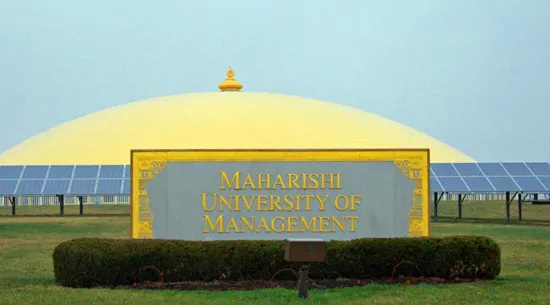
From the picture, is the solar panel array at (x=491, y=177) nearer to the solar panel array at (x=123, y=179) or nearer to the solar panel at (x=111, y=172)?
the solar panel array at (x=123, y=179)

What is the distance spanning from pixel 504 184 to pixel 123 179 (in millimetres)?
17051

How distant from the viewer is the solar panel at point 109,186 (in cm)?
4453

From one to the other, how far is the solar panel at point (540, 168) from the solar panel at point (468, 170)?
222 cm

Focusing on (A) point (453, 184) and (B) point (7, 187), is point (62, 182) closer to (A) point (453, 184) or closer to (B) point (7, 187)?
(B) point (7, 187)

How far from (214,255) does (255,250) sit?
0.64 metres

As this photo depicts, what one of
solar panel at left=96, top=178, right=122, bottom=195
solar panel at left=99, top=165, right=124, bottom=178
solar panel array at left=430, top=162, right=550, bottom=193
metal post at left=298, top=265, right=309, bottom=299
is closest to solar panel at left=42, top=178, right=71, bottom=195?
solar panel at left=96, top=178, right=122, bottom=195

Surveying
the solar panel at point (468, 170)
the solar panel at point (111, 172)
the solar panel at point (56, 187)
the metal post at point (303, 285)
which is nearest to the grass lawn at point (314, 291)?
the metal post at point (303, 285)

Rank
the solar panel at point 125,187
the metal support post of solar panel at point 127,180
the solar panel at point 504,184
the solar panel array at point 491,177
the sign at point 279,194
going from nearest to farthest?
the sign at point 279,194, the solar panel at point 504,184, the solar panel array at point 491,177, the metal support post of solar panel at point 127,180, the solar panel at point 125,187

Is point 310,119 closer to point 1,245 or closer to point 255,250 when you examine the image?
point 1,245

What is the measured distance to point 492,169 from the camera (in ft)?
143

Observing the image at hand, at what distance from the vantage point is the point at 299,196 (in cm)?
1730

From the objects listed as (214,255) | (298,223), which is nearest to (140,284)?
(214,255)

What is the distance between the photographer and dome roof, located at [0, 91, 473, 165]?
56.2m

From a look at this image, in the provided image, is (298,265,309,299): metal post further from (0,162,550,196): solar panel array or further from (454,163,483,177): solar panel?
(454,163,483,177): solar panel
